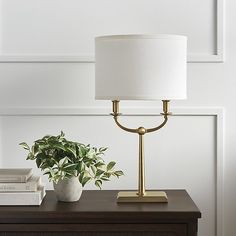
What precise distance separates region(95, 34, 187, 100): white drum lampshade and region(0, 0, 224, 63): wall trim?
0.34 metres

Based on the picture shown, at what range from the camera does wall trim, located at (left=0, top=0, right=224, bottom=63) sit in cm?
201

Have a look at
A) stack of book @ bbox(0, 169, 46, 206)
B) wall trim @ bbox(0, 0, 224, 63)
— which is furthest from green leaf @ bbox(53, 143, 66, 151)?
wall trim @ bbox(0, 0, 224, 63)

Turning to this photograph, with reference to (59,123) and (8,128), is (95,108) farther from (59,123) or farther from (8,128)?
(8,128)

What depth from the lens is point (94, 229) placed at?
5.37 feet

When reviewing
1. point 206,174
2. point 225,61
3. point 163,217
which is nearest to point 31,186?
point 163,217

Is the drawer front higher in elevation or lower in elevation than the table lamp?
lower

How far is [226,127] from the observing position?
2.05 meters

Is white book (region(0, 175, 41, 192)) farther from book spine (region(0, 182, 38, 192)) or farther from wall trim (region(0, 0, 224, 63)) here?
wall trim (region(0, 0, 224, 63))

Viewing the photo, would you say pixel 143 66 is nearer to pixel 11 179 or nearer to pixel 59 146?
pixel 59 146

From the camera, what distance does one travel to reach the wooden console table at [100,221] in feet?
5.32

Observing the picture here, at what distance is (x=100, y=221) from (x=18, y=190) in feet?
0.85

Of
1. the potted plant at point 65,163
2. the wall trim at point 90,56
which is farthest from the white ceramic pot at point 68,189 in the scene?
the wall trim at point 90,56

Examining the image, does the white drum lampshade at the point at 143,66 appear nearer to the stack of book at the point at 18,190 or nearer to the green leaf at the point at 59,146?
the green leaf at the point at 59,146

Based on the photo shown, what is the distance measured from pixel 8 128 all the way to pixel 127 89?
0.57m
